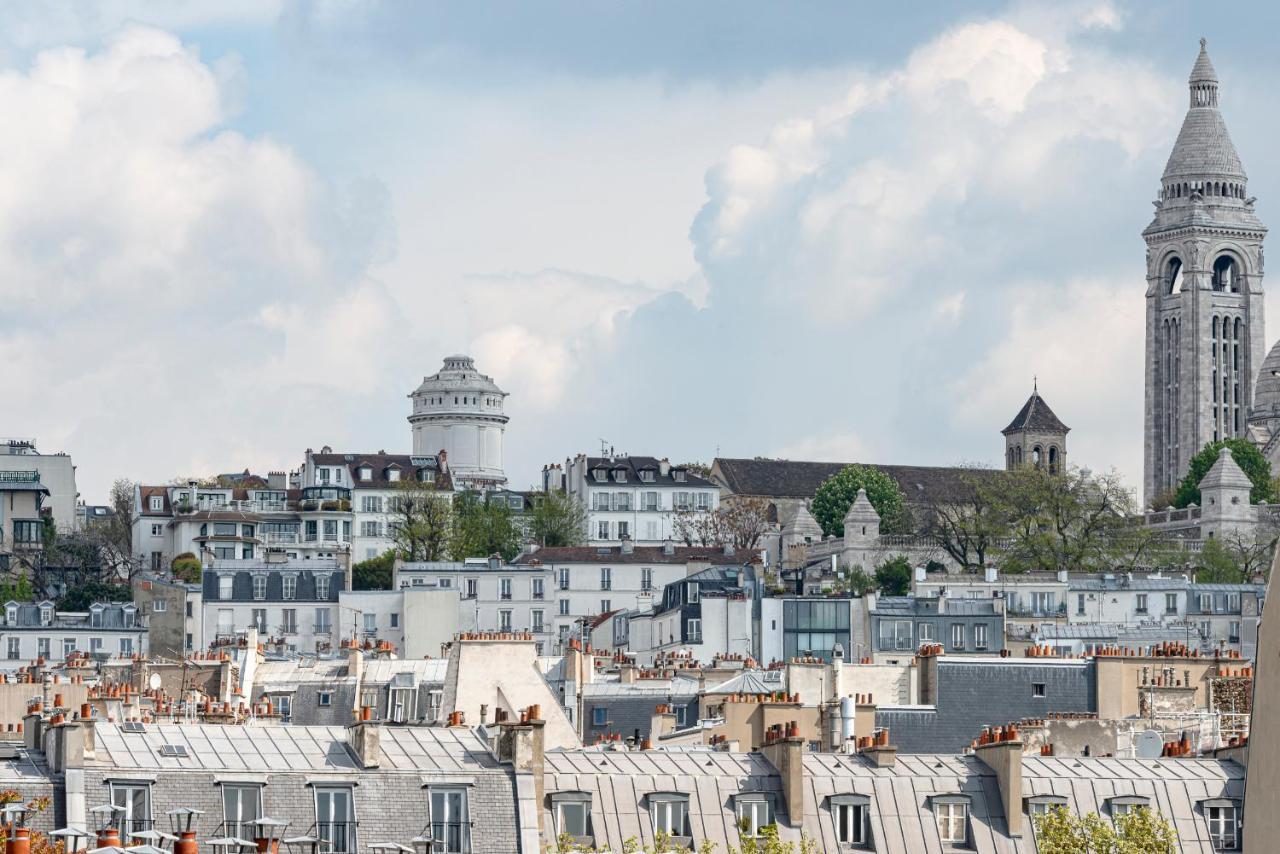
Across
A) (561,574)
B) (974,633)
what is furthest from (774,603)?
(561,574)

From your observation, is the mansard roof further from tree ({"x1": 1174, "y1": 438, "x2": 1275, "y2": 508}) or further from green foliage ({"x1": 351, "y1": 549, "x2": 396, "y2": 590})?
green foliage ({"x1": 351, "y1": 549, "x2": 396, "y2": 590})

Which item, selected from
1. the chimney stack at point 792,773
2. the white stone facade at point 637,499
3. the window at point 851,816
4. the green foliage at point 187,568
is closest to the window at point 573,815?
the chimney stack at point 792,773

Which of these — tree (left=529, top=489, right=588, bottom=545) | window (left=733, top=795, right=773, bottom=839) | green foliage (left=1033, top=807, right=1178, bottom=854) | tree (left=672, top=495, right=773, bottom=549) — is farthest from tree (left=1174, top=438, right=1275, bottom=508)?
green foliage (left=1033, top=807, right=1178, bottom=854)

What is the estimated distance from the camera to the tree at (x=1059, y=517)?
13225 centimetres

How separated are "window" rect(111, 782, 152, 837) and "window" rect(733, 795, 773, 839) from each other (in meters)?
6.66

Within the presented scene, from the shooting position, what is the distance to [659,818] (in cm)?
3853

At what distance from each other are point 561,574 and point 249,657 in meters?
61.4

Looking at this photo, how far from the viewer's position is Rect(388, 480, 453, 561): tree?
5571 inches

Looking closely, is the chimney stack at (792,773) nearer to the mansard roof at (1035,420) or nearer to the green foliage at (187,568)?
the green foliage at (187,568)

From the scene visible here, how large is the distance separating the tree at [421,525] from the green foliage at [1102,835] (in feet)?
336

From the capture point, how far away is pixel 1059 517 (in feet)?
450

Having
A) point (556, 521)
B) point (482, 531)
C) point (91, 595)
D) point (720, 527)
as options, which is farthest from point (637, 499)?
point (91, 595)

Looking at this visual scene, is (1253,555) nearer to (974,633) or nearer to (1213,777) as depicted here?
(974,633)

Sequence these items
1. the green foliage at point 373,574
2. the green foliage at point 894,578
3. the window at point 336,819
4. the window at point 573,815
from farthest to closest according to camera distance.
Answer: the green foliage at point 894,578, the green foliage at point 373,574, the window at point 573,815, the window at point 336,819
